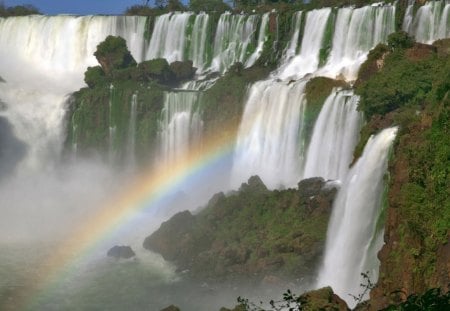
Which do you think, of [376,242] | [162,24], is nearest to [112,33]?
[162,24]

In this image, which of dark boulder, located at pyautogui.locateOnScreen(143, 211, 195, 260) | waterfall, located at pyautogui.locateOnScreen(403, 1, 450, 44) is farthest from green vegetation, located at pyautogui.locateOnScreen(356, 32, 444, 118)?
dark boulder, located at pyautogui.locateOnScreen(143, 211, 195, 260)

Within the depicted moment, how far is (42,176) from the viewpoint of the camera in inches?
1394

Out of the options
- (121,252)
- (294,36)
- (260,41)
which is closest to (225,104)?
(294,36)

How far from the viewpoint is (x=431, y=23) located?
28125 mm

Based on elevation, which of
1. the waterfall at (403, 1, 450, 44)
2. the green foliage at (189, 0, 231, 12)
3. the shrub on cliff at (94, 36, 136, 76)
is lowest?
the waterfall at (403, 1, 450, 44)

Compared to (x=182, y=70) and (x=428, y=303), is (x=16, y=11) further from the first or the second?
(x=428, y=303)

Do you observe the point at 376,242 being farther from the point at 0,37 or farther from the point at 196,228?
the point at 0,37

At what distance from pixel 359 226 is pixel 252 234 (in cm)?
612

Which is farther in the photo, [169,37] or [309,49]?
[169,37]

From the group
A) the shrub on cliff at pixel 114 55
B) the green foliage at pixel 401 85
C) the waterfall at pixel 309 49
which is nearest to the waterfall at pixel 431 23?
the waterfall at pixel 309 49

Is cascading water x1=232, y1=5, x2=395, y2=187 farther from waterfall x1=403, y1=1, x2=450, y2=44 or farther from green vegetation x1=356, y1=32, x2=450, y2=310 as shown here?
green vegetation x1=356, y1=32, x2=450, y2=310

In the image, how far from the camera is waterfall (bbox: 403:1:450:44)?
27.5 metres

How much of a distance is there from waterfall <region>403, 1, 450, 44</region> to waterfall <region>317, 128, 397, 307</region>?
1137cm

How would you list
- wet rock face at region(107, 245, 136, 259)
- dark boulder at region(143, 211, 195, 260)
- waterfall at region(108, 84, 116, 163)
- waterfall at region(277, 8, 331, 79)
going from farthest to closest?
1. waterfall at region(108, 84, 116, 163)
2. waterfall at region(277, 8, 331, 79)
3. wet rock face at region(107, 245, 136, 259)
4. dark boulder at region(143, 211, 195, 260)
